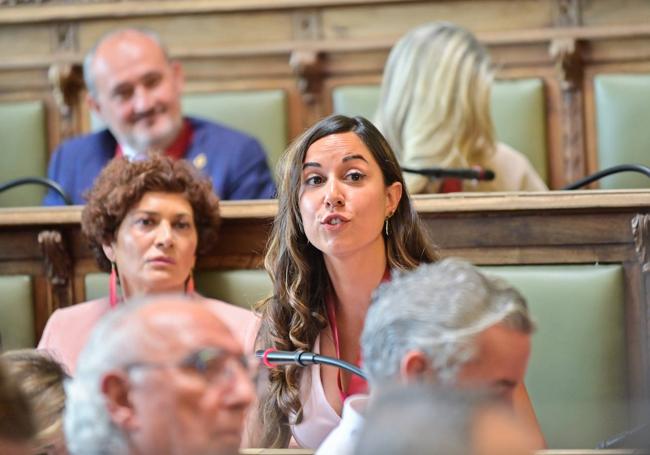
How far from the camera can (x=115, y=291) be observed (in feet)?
8.38

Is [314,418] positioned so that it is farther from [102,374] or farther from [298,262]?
[102,374]

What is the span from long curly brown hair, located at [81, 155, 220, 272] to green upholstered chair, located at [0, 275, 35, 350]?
0.61ft

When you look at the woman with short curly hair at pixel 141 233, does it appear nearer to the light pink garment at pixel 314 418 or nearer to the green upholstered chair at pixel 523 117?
the light pink garment at pixel 314 418

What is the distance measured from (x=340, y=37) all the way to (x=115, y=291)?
58.1 inches

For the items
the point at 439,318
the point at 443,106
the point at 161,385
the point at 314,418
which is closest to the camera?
the point at 161,385

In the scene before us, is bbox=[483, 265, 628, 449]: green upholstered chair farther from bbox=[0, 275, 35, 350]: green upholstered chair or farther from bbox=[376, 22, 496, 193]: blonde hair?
bbox=[0, 275, 35, 350]: green upholstered chair

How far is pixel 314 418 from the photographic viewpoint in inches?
85.0

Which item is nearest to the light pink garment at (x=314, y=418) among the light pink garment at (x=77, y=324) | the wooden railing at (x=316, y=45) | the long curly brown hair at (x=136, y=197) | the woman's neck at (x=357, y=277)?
the woman's neck at (x=357, y=277)

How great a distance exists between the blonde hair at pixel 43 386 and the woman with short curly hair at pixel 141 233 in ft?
2.19

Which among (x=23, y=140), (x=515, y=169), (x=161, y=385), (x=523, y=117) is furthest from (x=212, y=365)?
(x=23, y=140)

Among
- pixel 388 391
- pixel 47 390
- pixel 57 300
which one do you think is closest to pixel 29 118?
pixel 57 300

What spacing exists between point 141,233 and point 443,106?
94cm

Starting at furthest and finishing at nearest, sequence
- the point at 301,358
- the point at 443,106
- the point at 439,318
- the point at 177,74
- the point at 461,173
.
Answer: the point at 177,74 < the point at 443,106 < the point at 461,173 < the point at 301,358 < the point at 439,318

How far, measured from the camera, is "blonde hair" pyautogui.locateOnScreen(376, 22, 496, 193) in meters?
3.06
